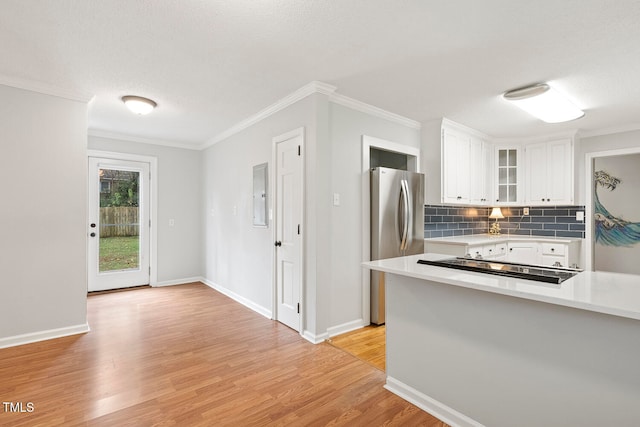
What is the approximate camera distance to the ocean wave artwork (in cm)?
489

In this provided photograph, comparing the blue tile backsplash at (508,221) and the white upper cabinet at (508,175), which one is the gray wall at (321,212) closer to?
the blue tile backsplash at (508,221)

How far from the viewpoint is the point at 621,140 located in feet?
13.7

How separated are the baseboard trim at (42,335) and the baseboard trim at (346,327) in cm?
252

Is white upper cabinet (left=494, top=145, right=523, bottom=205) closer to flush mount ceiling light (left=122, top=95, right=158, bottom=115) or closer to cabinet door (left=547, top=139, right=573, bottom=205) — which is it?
cabinet door (left=547, top=139, right=573, bottom=205)

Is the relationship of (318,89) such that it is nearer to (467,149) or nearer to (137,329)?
(467,149)

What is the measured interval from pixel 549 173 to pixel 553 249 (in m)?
1.12

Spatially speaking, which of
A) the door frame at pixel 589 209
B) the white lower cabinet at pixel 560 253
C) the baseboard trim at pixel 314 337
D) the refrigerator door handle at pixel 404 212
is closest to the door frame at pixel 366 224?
the refrigerator door handle at pixel 404 212

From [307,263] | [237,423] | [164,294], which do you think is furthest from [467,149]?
[164,294]

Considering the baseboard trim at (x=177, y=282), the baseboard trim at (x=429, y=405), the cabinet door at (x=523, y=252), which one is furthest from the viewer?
the baseboard trim at (x=177, y=282)

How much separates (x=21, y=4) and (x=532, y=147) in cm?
572

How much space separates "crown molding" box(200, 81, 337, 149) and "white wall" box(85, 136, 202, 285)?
1.07 metres

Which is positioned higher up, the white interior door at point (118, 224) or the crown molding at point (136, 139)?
the crown molding at point (136, 139)

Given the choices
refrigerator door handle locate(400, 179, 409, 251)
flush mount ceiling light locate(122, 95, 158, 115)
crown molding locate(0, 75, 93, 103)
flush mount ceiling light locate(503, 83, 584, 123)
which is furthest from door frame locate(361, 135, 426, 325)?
crown molding locate(0, 75, 93, 103)

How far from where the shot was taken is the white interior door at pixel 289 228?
3.14 meters
